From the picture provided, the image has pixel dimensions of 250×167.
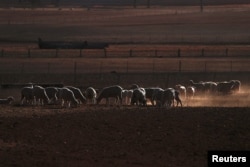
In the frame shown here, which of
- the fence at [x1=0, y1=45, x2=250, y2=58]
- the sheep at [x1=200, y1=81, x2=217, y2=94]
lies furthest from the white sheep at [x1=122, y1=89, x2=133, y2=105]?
the fence at [x1=0, y1=45, x2=250, y2=58]

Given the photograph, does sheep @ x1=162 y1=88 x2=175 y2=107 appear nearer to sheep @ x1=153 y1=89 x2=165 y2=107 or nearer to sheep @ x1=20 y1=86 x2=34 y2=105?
sheep @ x1=153 y1=89 x2=165 y2=107

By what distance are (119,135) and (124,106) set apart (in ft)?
23.6

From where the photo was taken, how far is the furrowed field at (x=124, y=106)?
16.9 meters

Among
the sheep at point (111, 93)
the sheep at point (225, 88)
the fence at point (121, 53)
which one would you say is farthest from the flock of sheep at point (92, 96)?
the fence at point (121, 53)

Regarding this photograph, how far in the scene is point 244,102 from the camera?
1186 inches

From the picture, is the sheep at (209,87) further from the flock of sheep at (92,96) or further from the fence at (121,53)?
the fence at (121,53)

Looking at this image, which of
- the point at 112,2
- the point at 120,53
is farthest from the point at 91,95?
the point at 112,2

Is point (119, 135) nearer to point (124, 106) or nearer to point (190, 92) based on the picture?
point (124, 106)

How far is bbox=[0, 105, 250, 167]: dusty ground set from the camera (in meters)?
16.1

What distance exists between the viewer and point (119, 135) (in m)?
18.9

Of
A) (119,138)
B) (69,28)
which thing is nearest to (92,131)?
(119,138)

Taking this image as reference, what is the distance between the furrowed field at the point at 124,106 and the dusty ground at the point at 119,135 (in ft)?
0.07

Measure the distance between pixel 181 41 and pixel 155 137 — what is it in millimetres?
55101

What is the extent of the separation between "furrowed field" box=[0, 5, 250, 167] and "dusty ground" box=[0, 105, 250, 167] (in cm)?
2
